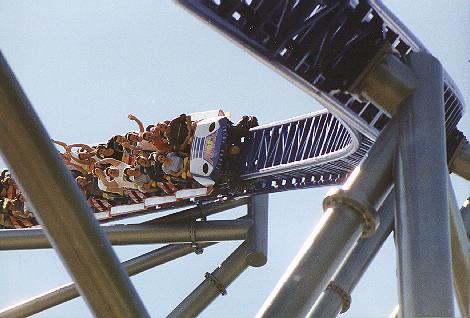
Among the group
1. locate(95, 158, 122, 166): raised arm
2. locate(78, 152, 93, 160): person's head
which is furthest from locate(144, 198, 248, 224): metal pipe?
locate(78, 152, 93, 160): person's head

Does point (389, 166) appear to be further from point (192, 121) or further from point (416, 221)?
point (192, 121)

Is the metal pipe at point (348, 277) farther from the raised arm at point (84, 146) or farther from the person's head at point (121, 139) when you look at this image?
the raised arm at point (84, 146)

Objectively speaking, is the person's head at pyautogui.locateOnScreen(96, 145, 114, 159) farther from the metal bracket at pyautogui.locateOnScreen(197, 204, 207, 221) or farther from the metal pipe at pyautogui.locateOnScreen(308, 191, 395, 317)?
the metal pipe at pyautogui.locateOnScreen(308, 191, 395, 317)

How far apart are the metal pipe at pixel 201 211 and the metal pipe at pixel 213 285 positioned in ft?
2.86

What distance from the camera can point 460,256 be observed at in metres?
4.79

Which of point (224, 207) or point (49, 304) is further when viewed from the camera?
point (224, 207)

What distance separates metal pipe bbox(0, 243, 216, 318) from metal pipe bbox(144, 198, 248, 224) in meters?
0.45

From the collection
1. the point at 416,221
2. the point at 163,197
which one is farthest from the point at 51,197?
the point at 163,197

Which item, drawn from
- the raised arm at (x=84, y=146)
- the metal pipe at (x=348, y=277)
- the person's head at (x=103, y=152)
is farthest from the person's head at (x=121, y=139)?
the metal pipe at (x=348, y=277)

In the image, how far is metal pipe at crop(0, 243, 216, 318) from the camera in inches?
330

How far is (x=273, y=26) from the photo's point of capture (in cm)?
527

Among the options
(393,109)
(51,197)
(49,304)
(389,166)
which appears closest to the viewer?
(51,197)

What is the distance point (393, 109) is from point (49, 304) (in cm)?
522

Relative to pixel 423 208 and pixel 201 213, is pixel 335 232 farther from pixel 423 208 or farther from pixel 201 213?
pixel 201 213
